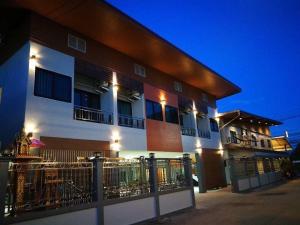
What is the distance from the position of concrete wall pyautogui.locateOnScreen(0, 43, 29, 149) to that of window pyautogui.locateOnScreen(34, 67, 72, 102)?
1.63 feet

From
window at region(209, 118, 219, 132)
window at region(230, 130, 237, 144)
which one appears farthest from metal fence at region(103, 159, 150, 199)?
window at region(230, 130, 237, 144)

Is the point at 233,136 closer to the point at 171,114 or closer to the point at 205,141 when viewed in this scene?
the point at 205,141

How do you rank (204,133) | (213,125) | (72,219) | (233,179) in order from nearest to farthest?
(72,219) < (233,179) < (204,133) < (213,125)

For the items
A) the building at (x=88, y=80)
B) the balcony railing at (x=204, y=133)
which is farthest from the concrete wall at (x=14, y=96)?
the balcony railing at (x=204, y=133)

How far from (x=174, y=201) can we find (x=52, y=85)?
7.01 m

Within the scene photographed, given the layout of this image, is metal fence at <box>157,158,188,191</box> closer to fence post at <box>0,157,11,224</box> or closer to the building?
the building

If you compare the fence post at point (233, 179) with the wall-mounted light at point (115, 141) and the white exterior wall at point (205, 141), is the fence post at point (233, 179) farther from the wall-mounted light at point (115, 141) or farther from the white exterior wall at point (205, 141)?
the wall-mounted light at point (115, 141)

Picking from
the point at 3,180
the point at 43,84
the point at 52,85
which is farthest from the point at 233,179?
the point at 3,180

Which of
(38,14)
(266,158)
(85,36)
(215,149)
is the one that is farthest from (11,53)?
(266,158)

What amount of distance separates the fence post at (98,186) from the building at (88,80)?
314 cm

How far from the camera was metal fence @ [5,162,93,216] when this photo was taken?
6.05 m

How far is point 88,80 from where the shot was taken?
14.2 m

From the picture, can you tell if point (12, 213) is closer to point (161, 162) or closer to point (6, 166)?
point (6, 166)

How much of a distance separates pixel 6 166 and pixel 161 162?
6.12 meters
